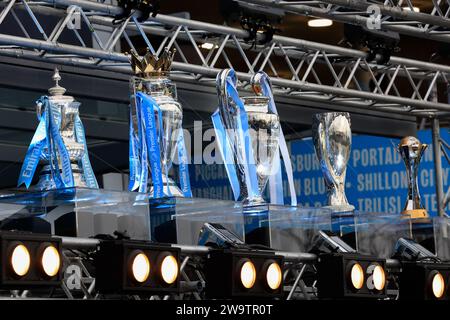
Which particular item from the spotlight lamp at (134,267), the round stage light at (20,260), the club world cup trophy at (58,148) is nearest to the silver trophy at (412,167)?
the club world cup trophy at (58,148)

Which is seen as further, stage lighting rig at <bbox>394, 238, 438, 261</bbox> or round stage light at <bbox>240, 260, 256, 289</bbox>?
stage lighting rig at <bbox>394, 238, 438, 261</bbox>

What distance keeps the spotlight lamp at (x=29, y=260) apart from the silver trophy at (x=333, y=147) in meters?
1.89

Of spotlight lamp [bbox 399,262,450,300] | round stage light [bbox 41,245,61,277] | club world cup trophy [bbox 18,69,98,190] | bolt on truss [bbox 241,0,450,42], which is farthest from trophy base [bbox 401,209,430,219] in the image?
round stage light [bbox 41,245,61,277]

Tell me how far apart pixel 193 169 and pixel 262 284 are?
11.9 feet

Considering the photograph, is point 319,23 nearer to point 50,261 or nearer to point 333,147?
point 333,147

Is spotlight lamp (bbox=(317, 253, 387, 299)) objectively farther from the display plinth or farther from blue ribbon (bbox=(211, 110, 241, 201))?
the display plinth

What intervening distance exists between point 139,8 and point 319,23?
359cm

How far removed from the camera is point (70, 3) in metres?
5.96

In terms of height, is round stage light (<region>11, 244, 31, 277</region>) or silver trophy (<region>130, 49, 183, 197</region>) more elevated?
silver trophy (<region>130, 49, 183, 197</region>)

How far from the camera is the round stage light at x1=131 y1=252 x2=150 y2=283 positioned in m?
3.83

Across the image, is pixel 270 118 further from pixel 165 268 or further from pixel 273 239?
pixel 165 268

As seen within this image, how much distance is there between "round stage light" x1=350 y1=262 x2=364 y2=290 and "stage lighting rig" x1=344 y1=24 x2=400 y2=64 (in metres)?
2.99

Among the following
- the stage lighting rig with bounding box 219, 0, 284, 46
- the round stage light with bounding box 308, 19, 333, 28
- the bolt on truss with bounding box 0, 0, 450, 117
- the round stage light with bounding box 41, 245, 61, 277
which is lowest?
the round stage light with bounding box 41, 245, 61, 277

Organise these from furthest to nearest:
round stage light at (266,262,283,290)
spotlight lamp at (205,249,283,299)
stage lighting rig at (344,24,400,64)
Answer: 1. stage lighting rig at (344,24,400,64)
2. round stage light at (266,262,283,290)
3. spotlight lamp at (205,249,283,299)
